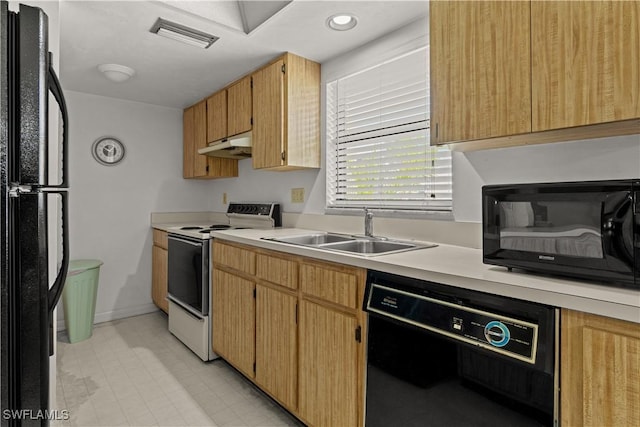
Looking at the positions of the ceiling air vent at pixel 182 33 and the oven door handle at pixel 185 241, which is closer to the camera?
the ceiling air vent at pixel 182 33

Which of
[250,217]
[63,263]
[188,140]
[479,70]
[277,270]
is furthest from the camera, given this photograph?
[188,140]

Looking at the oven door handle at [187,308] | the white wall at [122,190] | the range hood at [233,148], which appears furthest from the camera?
the white wall at [122,190]

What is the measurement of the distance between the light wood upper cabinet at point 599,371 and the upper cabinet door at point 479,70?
0.69m

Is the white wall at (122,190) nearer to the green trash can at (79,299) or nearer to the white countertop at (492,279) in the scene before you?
the green trash can at (79,299)

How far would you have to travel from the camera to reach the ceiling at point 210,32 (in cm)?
188

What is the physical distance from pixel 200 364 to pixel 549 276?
2274mm

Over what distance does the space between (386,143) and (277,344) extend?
1.36 m

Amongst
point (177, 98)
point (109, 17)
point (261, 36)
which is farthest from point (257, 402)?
point (177, 98)

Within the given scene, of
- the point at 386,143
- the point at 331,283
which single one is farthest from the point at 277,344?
the point at 386,143

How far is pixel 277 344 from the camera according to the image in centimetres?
190

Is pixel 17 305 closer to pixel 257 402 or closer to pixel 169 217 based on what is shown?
pixel 257 402

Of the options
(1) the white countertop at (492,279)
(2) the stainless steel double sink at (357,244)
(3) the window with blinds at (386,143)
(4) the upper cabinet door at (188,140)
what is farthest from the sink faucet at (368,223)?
(4) the upper cabinet door at (188,140)

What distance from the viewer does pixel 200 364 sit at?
251 centimetres

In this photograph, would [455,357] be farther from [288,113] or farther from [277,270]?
[288,113]
